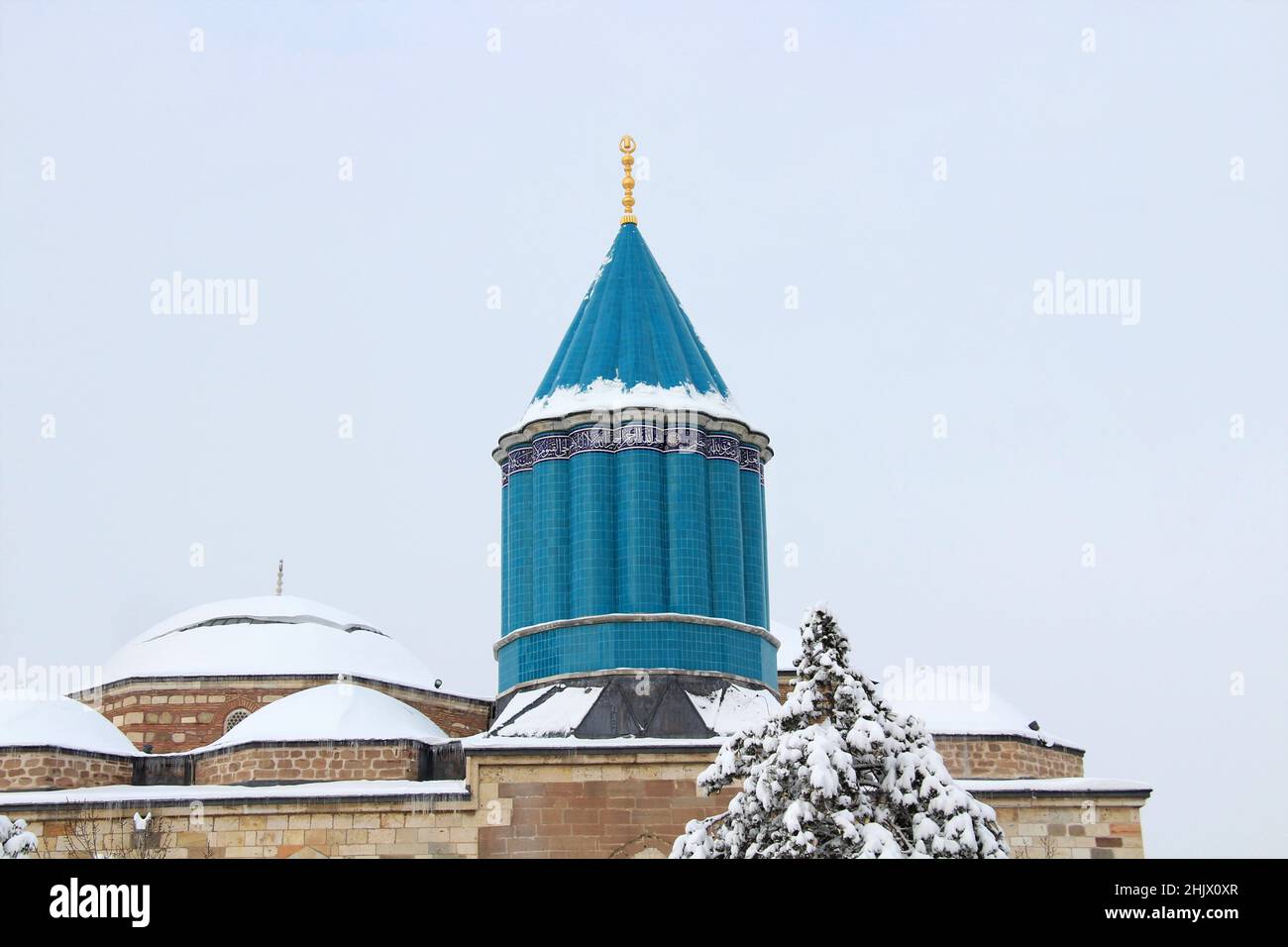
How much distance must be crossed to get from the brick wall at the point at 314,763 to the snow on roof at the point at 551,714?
104cm

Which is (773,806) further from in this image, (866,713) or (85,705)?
(85,705)

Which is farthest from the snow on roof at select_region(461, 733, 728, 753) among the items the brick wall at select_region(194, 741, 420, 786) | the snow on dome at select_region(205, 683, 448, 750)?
the snow on dome at select_region(205, 683, 448, 750)

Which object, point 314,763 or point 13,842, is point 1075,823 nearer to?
point 314,763

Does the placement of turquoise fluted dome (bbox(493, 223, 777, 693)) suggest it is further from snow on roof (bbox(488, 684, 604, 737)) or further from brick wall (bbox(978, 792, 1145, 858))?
brick wall (bbox(978, 792, 1145, 858))

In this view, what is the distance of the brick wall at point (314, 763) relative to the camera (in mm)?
16891

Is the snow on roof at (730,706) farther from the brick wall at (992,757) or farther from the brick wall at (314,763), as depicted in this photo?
the brick wall at (314,763)

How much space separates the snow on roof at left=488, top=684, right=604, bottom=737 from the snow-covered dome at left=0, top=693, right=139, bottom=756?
4224mm

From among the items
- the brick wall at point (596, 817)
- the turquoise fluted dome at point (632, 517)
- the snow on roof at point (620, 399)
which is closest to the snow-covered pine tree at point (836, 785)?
the brick wall at point (596, 817)

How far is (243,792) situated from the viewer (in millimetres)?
16141

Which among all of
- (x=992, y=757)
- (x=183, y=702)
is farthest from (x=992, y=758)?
(x=183, y=702)

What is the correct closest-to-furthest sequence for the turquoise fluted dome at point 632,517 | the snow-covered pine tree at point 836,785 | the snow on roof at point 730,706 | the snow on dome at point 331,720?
the snow-covered pine tree at point 836,785 < the snow on roof at point 730,706 < the snow on dome at point 331,720 < the turquoise fluted dome at point 632,517
